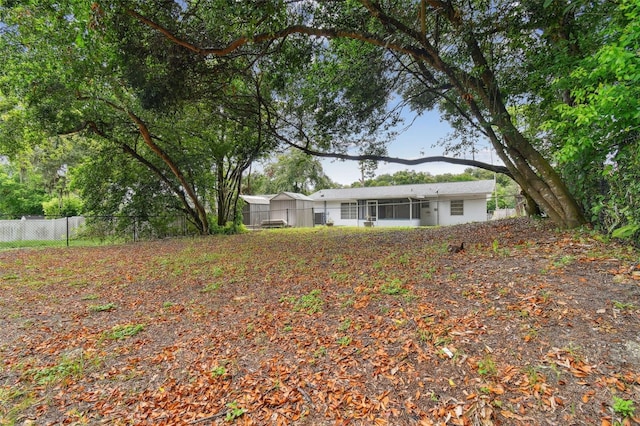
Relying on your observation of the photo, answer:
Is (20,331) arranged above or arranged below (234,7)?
below

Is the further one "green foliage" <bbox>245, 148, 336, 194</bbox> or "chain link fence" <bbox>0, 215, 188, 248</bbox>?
"green foliage" <bbox>245, 148, 336, 194</bbox>

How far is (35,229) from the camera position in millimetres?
14336

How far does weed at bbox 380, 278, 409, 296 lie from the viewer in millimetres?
3686

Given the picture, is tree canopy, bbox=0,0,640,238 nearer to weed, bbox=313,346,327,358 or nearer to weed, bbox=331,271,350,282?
weed, bbox=331,271,350,282

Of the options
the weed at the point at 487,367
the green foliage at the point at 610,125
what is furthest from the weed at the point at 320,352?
the green foliage at the point at 610,125

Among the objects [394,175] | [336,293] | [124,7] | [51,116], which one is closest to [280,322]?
[336,293]

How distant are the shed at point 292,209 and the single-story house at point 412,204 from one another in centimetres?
147

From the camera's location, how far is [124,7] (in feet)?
14.6

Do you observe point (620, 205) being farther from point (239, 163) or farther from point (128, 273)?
point (239, 163)

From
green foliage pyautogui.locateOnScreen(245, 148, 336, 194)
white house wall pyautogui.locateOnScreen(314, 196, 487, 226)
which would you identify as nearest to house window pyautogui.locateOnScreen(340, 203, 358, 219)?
white house wall pyautogui.locateOnScreen(314, 196, 487, 226)

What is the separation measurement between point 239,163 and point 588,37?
12694 millimetres

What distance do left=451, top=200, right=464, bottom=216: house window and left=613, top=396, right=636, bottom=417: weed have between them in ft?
57.1

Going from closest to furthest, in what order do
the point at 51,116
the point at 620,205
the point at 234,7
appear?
the point at 620,205, the point at 234,7, the point at 51,116

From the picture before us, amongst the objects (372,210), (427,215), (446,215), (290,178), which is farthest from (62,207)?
(446,215)
